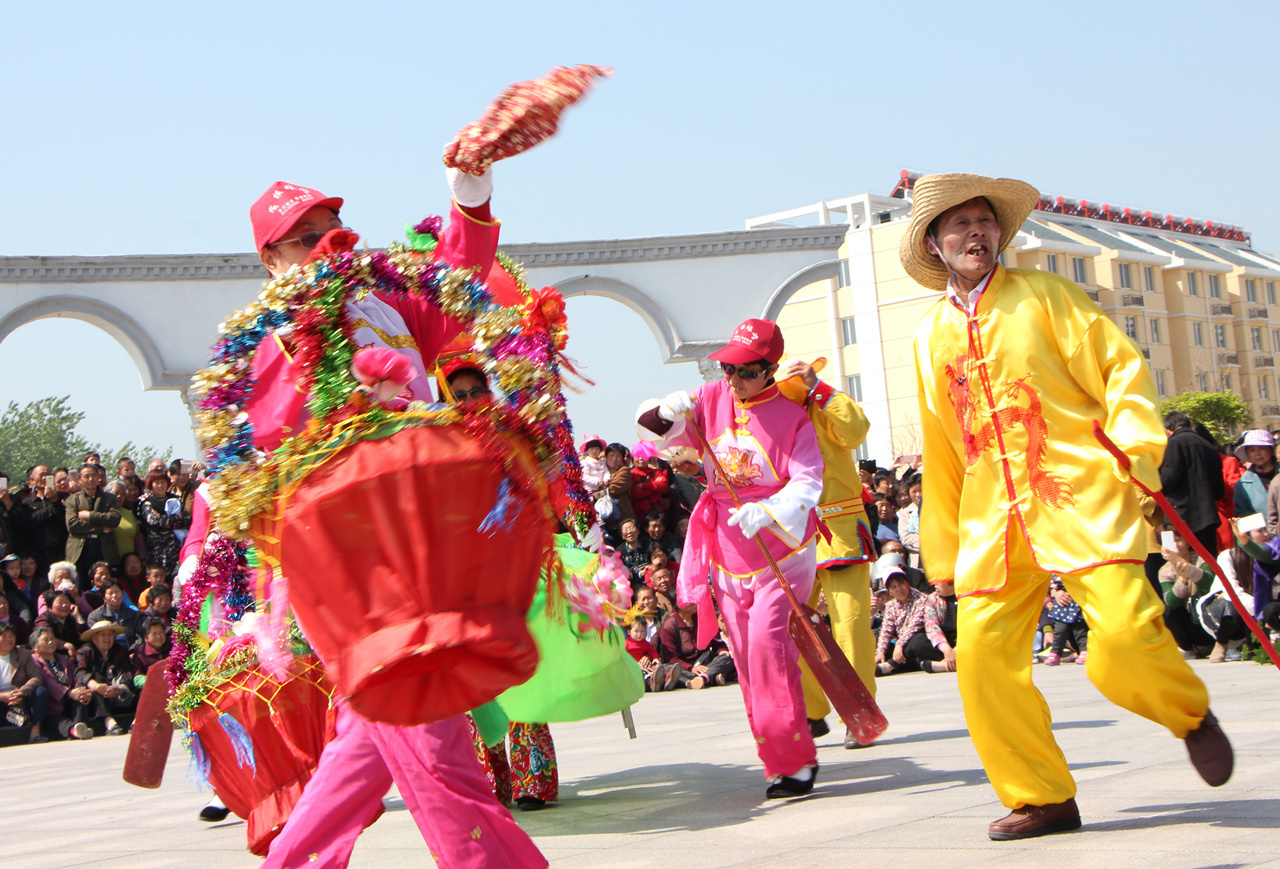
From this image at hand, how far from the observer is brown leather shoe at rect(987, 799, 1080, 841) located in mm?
3969

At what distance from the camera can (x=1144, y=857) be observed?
3.52 metres

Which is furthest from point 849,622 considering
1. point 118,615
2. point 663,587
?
point 118,615

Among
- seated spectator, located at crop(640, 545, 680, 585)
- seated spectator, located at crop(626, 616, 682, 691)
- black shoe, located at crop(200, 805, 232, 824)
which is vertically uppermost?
seated spectator, located at crop(640, 545, 680, 585)

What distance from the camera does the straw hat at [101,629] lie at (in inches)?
444

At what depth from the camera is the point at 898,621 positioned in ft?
38.6

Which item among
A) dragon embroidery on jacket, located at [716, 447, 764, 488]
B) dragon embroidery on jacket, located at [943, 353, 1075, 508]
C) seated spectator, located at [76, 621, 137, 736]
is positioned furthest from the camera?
seated spectator, located at [76, 621, 137, 736]

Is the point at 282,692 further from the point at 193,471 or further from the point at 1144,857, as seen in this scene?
the point at 193,471

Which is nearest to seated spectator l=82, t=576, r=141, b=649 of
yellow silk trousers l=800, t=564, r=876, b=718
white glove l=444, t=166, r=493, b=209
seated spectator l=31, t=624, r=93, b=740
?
seated spectator l=31, t=624, r=93, b=740

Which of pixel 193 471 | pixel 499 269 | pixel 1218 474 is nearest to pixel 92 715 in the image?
pixel 193 471

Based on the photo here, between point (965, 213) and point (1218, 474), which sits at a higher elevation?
point (965, 213)

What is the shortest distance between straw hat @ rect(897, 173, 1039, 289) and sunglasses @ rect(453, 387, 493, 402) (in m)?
1.59

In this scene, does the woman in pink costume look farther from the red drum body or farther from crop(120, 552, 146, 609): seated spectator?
crop(120, 552, 146, 609): seated spectator

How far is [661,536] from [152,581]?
4.56 m

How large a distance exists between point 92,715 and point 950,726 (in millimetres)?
7622
